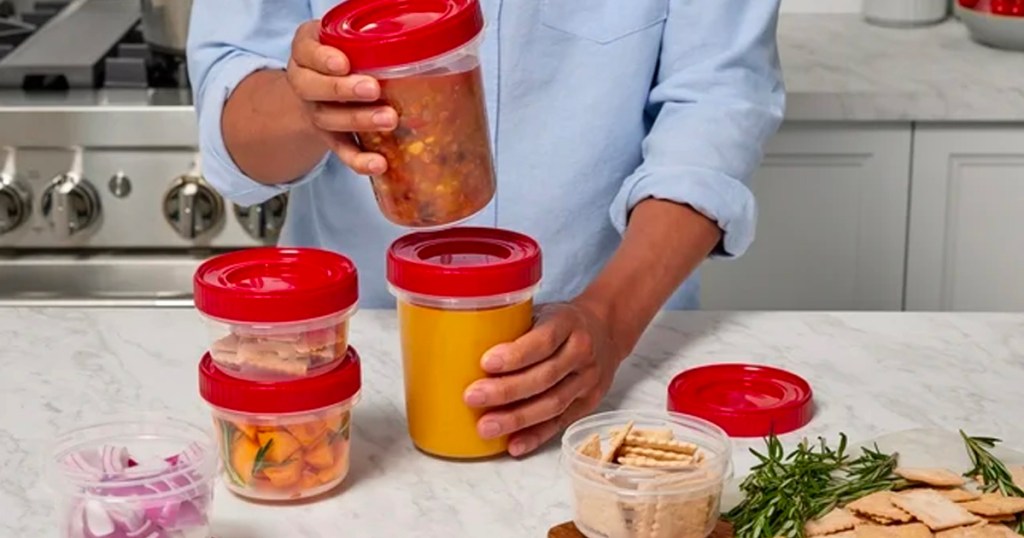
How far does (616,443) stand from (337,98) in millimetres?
303

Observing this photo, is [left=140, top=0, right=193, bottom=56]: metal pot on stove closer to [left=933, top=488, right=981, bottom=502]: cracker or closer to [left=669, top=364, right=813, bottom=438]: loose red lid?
[left=669, top=364, right=813, bottom=438]: loose red lid

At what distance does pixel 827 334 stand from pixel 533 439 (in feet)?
1.20

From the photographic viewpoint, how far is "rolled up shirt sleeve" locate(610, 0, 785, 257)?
1510 millimetres

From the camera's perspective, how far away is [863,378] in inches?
54.7

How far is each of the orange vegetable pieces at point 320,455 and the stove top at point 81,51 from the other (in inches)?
43.5

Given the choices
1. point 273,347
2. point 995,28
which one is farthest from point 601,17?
point 995,28

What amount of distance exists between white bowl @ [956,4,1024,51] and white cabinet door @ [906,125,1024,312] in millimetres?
193

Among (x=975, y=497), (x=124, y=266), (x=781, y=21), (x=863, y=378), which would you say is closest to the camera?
(x=975, y=497)

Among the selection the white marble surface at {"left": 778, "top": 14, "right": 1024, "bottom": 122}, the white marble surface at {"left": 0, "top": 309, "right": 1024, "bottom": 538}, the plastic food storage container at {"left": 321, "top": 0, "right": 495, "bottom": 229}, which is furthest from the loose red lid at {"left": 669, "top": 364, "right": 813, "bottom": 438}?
the white marble surface at {"left": 778, "top": 14, "right": 1024, "bottom": 122}

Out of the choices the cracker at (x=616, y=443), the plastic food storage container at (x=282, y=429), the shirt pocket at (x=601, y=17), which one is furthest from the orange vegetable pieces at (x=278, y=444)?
the shirt pocket at (x=601, y=17)

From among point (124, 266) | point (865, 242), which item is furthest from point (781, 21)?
point (124, 266)

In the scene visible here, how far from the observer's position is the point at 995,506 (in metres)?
1.08

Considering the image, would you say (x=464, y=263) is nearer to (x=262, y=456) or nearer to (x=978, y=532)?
(x=262, y=456)

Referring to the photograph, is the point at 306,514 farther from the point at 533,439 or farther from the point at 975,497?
the point at 975,497
